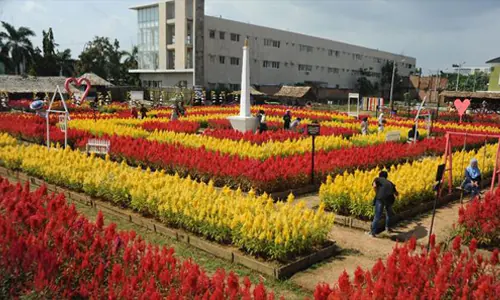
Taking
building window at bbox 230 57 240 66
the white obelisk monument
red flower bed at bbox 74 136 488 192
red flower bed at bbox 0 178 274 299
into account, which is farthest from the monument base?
building window at bbox 230 57 240 66

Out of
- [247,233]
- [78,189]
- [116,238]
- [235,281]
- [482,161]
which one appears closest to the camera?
[235,281]

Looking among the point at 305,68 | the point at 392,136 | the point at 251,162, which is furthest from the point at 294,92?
the point at 251,162

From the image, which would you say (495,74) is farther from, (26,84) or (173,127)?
(26,84)

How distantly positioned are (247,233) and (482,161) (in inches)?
381

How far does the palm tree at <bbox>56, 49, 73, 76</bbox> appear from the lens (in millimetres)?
57737

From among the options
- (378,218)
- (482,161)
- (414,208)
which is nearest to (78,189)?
(378,218)

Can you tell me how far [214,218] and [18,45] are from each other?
57.2 m

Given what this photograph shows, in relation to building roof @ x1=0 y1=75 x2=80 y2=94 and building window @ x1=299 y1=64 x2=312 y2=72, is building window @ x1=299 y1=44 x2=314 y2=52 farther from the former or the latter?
building roof @ x1=0 y1=75 x2=80 y2=94

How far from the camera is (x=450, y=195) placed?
10.4 metres

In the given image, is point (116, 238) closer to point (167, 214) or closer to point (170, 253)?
point (170, 253)

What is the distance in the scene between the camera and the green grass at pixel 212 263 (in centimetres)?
552

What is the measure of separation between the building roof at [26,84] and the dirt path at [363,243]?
35237 mm

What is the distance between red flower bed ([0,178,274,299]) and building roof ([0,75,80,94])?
3563cm

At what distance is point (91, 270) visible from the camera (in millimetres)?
4645
